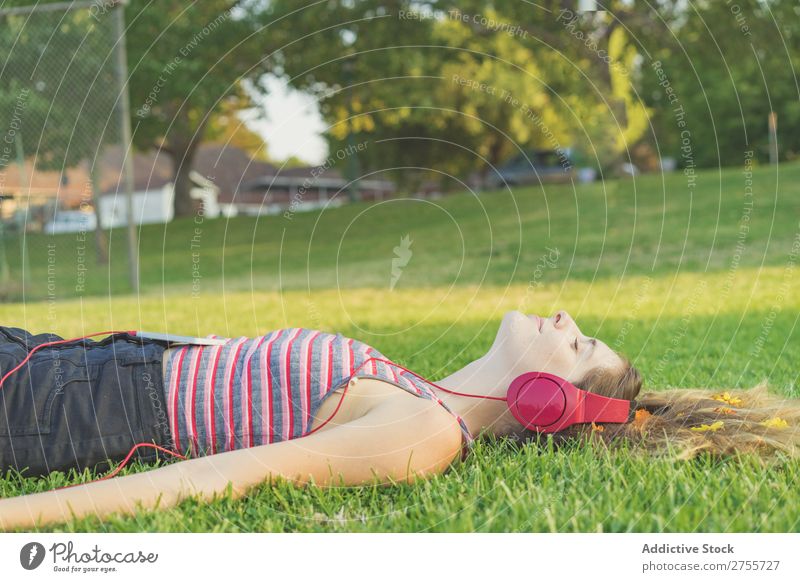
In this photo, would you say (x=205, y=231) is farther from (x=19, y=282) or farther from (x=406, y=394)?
(x=406, y=394)

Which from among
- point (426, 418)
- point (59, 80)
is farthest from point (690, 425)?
point (59, 80)

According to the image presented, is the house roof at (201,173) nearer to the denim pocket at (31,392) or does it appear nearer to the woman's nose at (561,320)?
the denim pocket at (31,392)

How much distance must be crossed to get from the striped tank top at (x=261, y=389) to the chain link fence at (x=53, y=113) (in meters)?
8.38

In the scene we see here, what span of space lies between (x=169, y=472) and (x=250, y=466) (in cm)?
24

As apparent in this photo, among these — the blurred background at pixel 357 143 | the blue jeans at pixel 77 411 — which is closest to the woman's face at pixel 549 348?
the blue jeans at pixel 77 411

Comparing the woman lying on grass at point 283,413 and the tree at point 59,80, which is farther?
the tree at point 59,80

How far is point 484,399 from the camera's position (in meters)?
2.95

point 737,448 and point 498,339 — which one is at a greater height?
point 498,339

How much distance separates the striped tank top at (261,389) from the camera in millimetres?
2795

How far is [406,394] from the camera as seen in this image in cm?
271

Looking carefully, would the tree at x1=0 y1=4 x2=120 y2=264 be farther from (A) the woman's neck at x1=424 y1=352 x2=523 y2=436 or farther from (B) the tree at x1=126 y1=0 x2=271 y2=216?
(A) the woman's neck at x1=424 y1=352 x2=523 y2=436

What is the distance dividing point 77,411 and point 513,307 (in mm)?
5247
